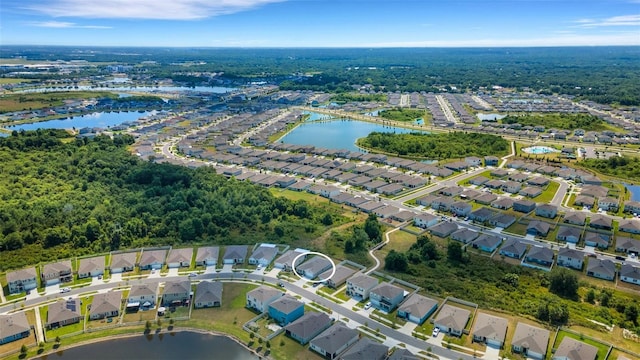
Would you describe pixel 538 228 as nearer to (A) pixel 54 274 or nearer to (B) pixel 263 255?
(B) pixel 263 255

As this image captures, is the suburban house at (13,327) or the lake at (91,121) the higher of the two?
the lake at (91,121)

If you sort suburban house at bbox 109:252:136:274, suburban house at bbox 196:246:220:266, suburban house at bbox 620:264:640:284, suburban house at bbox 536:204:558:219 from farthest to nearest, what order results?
suburban house at bbox 536:204:558:219, suburban house at bbox 196:246:220:266, suburban house at bbox 109:252:136:274, suburban house at bbox 620:264:640:284

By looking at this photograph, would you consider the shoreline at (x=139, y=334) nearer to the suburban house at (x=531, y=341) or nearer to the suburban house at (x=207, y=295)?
the suburban house at (x=207, y=295)

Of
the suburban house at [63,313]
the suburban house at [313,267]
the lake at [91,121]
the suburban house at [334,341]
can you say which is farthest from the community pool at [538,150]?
the lake at [91,121]

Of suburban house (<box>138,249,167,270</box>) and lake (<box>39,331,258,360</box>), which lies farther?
suburban house (<box>138,249,167,270</box>)

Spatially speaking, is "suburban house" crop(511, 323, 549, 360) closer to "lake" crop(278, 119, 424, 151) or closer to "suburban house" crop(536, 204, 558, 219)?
"suburban house" crop(536, 204, 558, 219)

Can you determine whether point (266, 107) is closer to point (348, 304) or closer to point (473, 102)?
point (473, 102)

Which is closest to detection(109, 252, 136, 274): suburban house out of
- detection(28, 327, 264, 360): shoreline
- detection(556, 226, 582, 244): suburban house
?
detection(28, 327, 264, 360): shoreline
